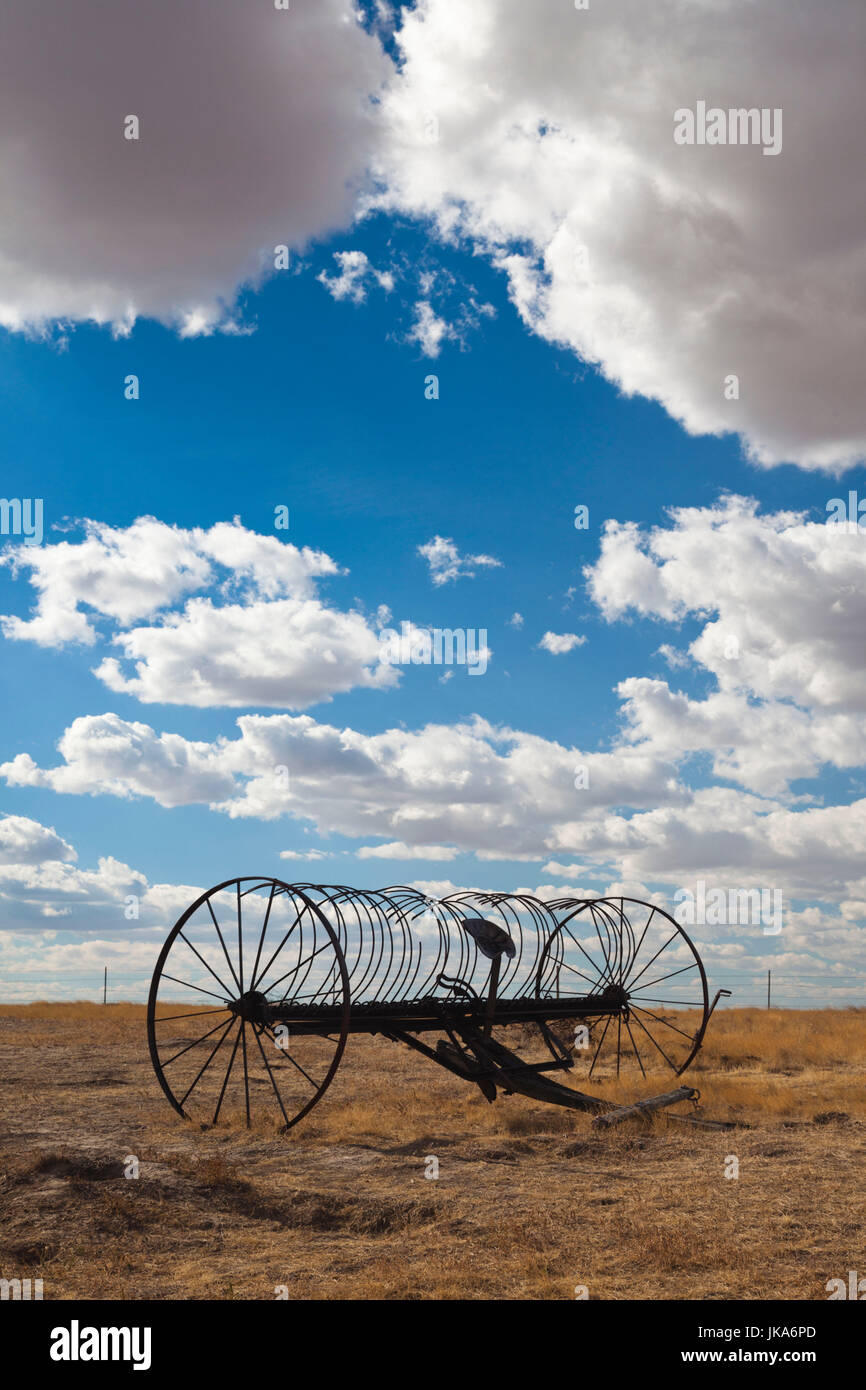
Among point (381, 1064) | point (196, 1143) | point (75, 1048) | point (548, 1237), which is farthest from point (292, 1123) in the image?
point (75, 1048)

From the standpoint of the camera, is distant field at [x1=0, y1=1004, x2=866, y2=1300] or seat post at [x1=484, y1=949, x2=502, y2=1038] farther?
seat post at [x1=484, y1=949, x2=502, y2=1038]

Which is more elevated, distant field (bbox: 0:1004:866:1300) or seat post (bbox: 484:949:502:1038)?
seat post (bbox: 484:949:502:1038)

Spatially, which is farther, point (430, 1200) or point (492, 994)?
point (492, 994)

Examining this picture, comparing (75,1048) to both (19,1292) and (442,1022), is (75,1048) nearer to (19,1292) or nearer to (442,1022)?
(442,1022)

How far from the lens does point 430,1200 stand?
33.2ft

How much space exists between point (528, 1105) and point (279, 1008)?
568 cm

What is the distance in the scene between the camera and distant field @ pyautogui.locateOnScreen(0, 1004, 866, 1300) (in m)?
7.89

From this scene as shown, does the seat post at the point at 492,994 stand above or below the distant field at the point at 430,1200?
above

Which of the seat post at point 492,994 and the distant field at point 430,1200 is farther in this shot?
the seat post at point 492,994

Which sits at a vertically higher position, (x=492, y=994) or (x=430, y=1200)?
(x=492, y=994)

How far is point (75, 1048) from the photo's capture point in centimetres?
2461

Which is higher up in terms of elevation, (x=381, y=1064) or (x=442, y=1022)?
(x=442, y=1022)

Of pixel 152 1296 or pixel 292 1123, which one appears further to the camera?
pixel 292 1123

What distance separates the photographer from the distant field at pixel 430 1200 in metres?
7.89
